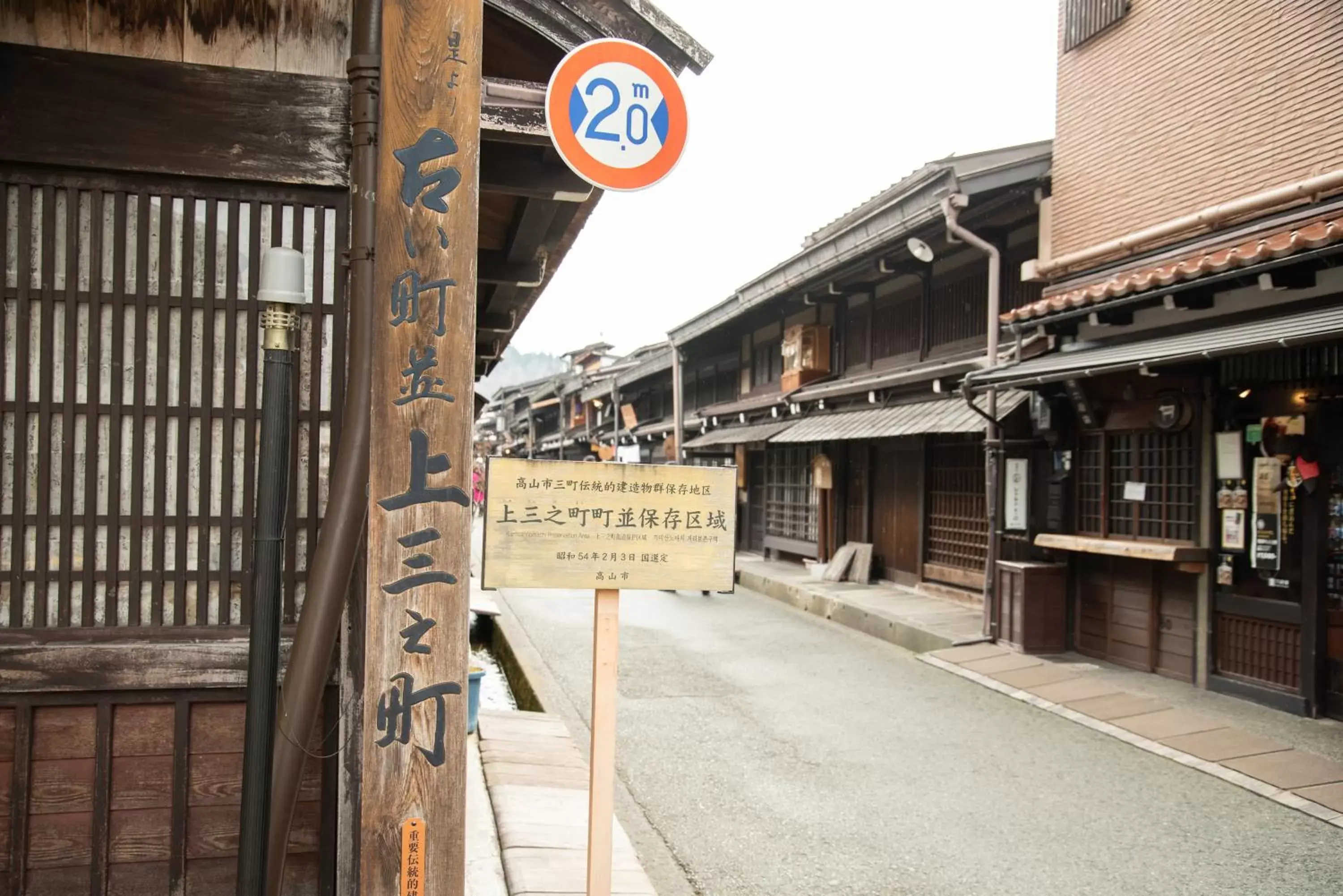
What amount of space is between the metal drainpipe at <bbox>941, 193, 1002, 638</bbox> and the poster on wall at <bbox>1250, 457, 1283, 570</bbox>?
3182 millimetres

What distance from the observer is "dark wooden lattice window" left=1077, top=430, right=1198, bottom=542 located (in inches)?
370

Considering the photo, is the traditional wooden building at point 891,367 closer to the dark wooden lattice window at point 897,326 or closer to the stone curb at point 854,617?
the dark wooden lattice window at point 897,326

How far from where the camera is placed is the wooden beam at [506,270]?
7469 millimetres

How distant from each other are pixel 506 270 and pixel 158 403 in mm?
4263

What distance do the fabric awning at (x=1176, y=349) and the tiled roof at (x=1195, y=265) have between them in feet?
1.81

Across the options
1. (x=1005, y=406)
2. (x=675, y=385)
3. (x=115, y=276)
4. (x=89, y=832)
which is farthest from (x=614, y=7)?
(x=675, y=385)

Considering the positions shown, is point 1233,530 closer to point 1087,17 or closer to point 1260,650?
point 1260,650

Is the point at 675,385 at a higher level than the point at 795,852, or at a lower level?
higher

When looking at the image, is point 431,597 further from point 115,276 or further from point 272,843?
point 115,276

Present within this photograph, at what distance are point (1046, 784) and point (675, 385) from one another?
18832mm

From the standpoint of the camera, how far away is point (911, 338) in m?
15.0

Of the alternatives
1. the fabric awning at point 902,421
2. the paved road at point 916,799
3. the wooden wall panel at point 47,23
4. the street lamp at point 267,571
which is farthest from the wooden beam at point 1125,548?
the wooden wall panel at point 47,23

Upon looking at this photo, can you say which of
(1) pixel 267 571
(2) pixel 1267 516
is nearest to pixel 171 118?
(1) pixel 267 571

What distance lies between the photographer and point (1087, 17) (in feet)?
39.1
